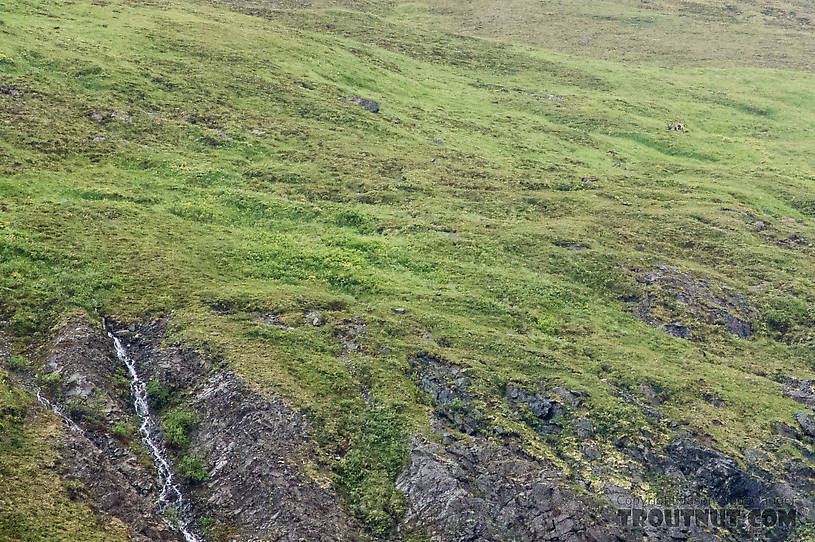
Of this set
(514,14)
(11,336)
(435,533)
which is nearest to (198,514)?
(435,533)

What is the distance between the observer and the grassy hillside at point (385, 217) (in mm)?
31984

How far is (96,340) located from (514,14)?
10981cm

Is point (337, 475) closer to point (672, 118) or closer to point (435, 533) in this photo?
point (435, 533)

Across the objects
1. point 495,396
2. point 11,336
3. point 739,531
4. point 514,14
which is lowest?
point 739,531

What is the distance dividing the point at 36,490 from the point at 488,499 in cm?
1642

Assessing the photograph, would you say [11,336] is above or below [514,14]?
below

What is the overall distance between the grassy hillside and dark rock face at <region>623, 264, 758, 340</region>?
47cm

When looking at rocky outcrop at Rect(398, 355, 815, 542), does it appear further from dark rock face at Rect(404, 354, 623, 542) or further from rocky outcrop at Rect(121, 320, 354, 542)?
rocky outcrop at Rect(121, 320, 354, 542)

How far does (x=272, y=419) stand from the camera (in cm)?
2769

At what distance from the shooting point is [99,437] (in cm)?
2566

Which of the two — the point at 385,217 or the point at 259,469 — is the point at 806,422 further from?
the point at 385,217

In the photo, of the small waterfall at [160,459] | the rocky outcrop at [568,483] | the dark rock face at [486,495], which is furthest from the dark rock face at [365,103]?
the dark rock face at [486,495]

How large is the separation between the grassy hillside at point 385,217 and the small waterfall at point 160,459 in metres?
3.20

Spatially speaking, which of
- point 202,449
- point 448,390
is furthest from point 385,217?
point 202,449
